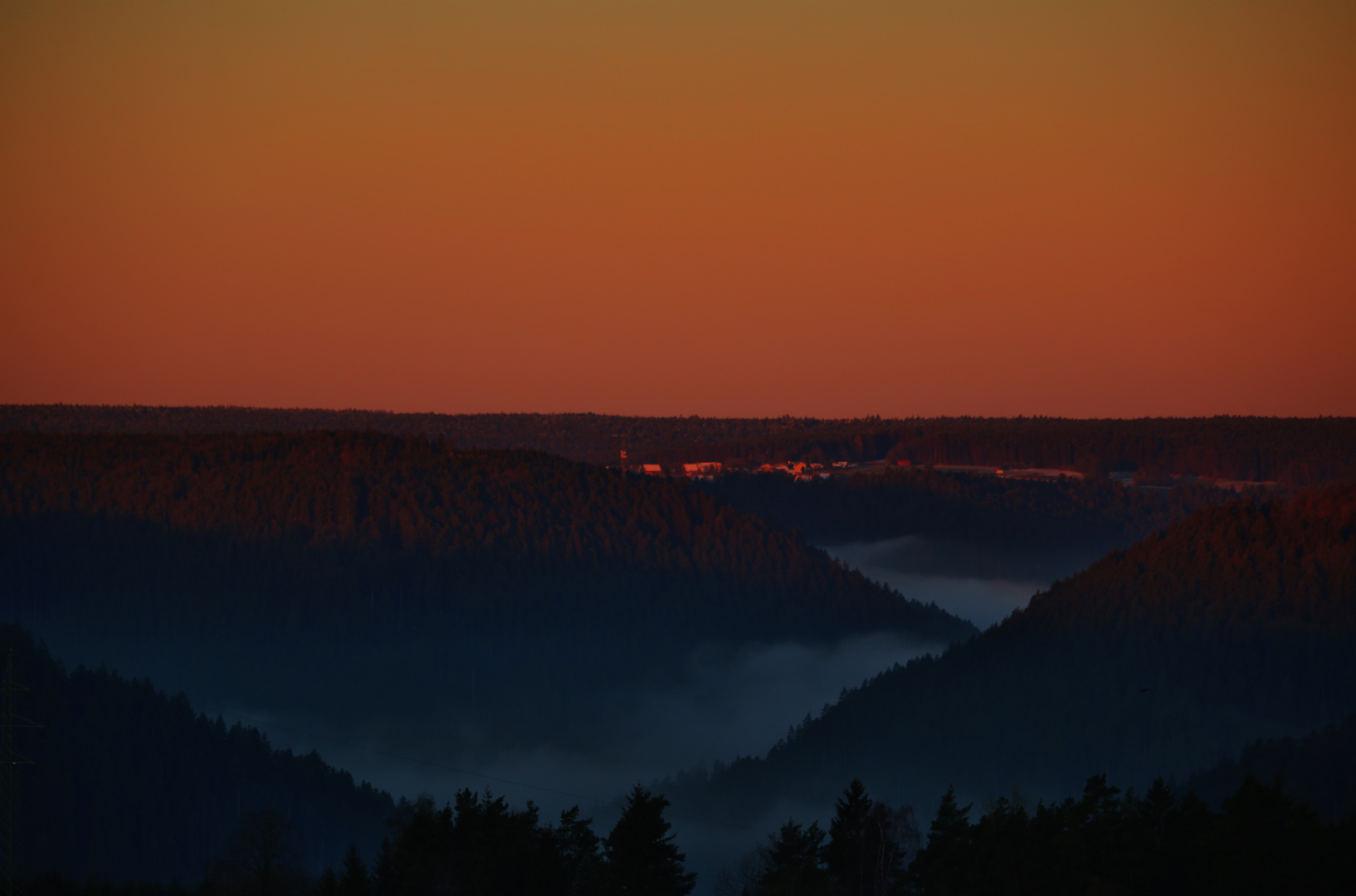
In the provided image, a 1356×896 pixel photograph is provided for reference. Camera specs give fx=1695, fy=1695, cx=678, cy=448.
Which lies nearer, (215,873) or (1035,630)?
(215,873)

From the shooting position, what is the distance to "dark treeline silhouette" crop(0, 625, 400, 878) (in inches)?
4911

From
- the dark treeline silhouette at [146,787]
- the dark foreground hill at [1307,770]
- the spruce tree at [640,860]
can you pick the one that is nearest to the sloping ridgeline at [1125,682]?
the dark foreground hill at [1307,770]

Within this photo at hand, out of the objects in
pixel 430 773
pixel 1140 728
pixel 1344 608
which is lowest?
pixel 430 773

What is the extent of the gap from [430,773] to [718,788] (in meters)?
44.1

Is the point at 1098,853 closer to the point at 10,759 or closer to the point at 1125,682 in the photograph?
the point at 10,759

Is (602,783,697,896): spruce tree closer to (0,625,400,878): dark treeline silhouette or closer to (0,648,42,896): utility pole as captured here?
(0,648,42,896): utility pole

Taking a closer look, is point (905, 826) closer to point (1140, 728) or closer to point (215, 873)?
point (215, 873)

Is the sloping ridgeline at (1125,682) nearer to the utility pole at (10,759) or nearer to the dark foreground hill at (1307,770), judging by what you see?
the dark foreground hill at (1307,770)

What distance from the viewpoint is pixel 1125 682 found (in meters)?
160

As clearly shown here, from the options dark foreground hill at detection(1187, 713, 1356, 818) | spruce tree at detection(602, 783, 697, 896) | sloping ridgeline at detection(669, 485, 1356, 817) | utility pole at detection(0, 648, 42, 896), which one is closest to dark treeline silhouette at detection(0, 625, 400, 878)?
utility pole at detection(0, 648, 42, 896)

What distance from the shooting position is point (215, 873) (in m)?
89.4

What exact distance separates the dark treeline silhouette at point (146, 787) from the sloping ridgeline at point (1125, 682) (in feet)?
134

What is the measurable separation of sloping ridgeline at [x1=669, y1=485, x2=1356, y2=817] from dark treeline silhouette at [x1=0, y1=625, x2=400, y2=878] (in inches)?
1613

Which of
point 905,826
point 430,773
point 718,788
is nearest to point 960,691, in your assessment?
point 718,788
